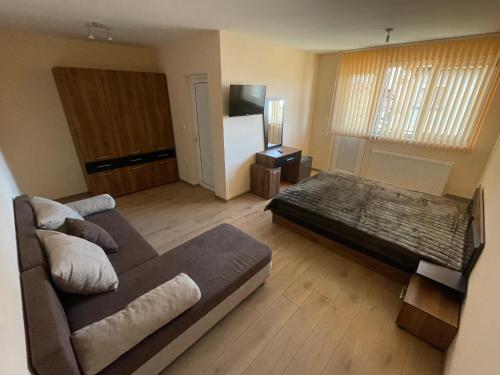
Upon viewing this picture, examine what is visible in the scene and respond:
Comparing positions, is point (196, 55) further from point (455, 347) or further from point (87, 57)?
point (455, 347)

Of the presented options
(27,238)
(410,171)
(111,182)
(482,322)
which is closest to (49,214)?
(27,238)

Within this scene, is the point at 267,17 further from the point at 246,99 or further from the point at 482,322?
the point at 482,322

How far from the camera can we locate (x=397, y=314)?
1.80m

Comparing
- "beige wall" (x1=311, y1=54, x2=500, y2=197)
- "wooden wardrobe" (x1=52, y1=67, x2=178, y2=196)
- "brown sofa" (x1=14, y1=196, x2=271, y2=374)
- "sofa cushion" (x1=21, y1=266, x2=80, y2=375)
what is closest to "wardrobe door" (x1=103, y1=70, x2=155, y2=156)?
"wooden wardrobe" (x1=52, y1=67, x2=178, y2=196)

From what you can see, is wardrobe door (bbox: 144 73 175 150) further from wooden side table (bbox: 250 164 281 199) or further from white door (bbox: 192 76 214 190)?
wooden side table (bbox: 250 164 281 199)

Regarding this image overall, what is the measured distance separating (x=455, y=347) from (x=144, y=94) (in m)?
4.58

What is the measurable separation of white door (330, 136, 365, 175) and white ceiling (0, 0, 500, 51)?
177 cm

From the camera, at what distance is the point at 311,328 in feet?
5.57

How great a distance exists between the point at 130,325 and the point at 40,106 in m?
3.64

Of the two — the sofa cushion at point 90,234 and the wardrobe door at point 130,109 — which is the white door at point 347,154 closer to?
the wardrobe door at point 130,109

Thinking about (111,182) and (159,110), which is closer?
(111,182)

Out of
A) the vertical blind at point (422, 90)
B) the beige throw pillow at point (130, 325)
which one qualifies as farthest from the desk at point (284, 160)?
the beige throw pillow at point (130, 325)

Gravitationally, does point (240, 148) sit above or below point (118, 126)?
below

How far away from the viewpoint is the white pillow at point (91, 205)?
2.25 meters
